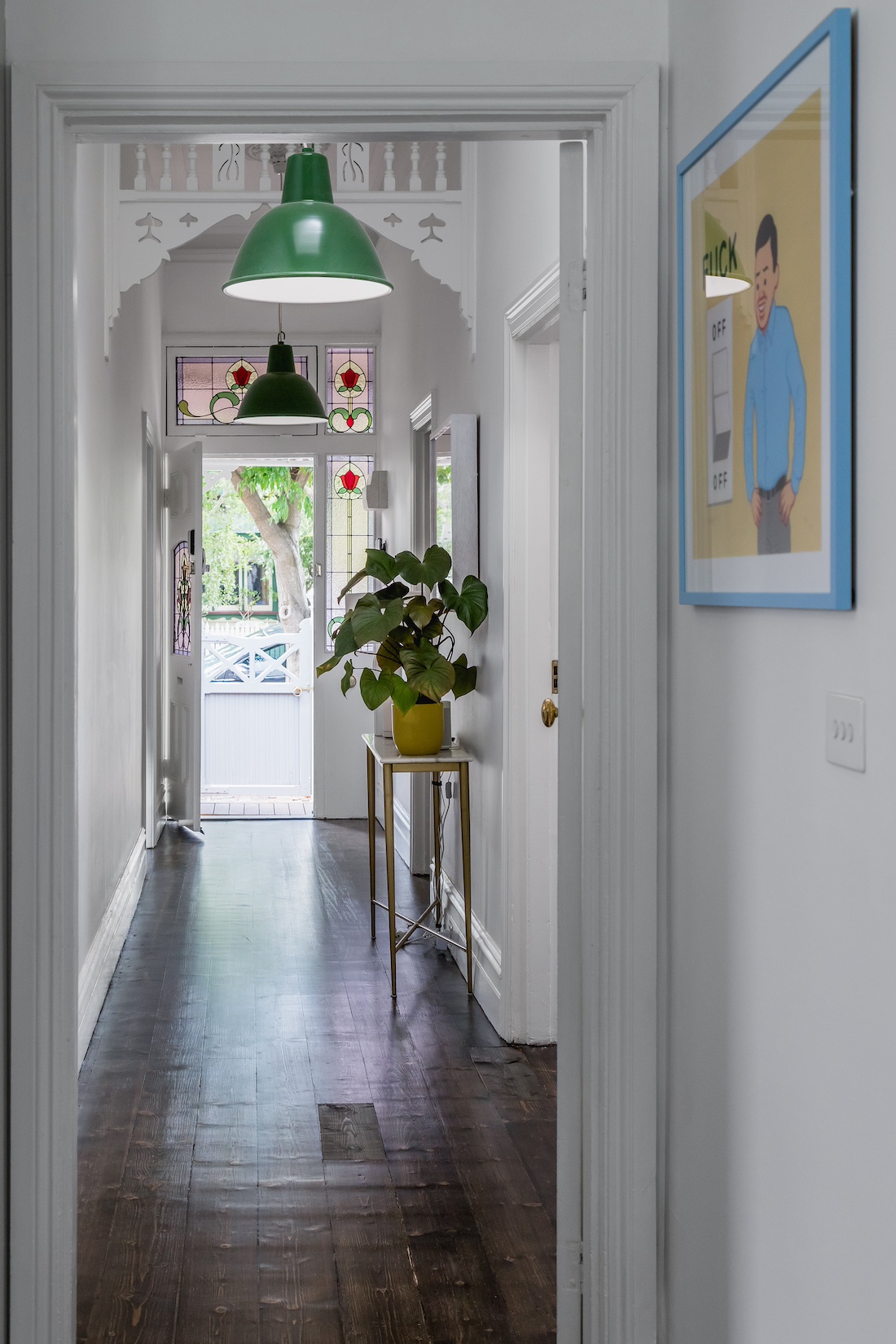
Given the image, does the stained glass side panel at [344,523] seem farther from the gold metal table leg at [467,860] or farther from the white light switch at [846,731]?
the white light switch at [846,731]

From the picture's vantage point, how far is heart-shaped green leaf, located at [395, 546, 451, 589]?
4.62 m

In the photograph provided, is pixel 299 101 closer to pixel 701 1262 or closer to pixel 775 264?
pixel 775 264

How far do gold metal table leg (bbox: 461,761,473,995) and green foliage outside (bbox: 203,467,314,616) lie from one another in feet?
24.5

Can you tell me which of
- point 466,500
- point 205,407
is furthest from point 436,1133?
point 205,407

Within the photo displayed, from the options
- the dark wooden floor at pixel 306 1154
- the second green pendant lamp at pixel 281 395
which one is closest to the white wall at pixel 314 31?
the dark wooden floor at pixel 306 1154

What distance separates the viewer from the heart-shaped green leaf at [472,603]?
14.4 ft

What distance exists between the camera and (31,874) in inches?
80.4

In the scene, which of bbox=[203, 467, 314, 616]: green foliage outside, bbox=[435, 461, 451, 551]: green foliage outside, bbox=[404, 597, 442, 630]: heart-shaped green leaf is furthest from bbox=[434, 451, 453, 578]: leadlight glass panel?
bbox=[203, 467, 314, 616]: green foliage outside

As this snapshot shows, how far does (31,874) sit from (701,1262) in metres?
1.19

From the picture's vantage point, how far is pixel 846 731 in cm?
143

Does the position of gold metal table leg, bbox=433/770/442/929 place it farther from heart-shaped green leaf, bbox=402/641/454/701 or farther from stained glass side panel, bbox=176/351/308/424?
stained glass side panel, bbox=176/351/308/424

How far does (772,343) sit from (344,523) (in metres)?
6.62

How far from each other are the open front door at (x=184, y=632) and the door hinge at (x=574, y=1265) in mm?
5462

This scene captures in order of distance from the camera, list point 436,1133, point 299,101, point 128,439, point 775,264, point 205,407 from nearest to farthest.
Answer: point 775,264 → point 299,101 → point 436,1133 → point 128,439 → point 205,407
